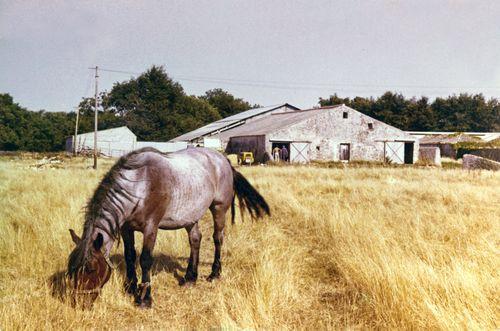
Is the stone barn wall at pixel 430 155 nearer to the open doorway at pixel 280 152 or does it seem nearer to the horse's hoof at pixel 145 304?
the open doorway at pixel 280 152

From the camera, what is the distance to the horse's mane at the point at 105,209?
3766 millimetres

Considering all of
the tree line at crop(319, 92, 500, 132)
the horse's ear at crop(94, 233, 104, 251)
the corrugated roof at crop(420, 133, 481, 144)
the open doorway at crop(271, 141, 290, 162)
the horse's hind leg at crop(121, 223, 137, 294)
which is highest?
the tree line at crop(319, 92, 500, 132)

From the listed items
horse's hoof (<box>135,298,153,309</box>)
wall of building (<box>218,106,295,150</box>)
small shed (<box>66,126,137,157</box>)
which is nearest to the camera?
horse's hoof (<box>135,298,153,309</box>)

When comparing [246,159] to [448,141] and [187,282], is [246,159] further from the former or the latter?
[448,141]

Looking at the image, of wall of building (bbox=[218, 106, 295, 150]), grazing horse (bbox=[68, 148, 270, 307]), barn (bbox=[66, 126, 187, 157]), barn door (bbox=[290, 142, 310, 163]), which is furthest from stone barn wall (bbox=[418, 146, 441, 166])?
grazing horse (bbox=[68, 148, 270, 307])

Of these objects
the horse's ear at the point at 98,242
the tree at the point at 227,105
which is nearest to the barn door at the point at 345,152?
the horse's ear at the point at 98,242

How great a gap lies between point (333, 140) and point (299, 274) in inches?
1174

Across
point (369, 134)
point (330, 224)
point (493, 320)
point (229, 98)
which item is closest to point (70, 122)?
point (229, 98)

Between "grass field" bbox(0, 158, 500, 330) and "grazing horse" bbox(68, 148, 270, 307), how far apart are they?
0.30m

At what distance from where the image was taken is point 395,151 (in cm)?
3572

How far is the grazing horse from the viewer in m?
3.81

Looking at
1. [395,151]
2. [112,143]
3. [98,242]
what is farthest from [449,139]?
[98,242]

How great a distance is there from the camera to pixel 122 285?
4727mm

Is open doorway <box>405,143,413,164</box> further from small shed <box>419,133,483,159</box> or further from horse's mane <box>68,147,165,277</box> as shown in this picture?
horse's mane <box>68,147,165,277</box>
